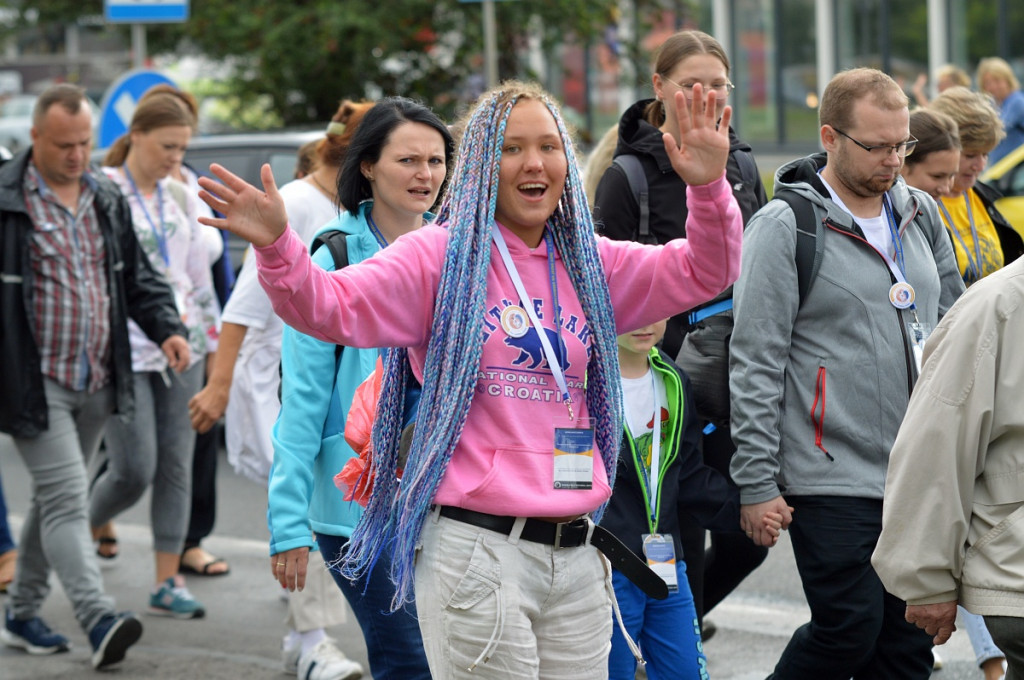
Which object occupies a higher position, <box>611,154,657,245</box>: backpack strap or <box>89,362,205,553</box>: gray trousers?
<box>611,154,657,245</box>: backpack strap

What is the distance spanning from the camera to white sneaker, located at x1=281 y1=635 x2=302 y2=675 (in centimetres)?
564

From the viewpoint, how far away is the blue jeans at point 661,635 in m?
4.23

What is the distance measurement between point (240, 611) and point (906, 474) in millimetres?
4068

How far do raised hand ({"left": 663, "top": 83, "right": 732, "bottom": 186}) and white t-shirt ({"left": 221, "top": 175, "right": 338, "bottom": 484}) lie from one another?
2.66 m

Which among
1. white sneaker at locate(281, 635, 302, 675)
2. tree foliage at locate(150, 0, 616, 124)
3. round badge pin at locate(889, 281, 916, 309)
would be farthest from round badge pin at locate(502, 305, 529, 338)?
tree foliage at locate(150, 0, 616, 124)

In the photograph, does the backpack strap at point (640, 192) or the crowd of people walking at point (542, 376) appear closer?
the crowd of people walking at point (542, 376)

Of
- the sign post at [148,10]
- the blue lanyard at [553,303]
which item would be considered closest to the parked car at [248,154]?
the sign post at [148,10]

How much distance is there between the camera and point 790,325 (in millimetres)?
4270

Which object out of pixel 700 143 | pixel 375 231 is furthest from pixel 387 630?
pixel 700 143

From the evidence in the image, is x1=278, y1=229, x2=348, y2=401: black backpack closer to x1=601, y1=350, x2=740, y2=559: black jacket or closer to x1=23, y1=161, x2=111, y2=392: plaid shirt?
x1=601, y1=350, x2=740, y2=559: black jacket

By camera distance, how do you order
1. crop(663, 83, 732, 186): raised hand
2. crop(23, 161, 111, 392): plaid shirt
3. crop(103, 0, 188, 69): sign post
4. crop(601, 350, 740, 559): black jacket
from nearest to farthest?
crop(663, 83, 732, 186): raised hand → crop(601, 350, 740, 559): black jacket → crop(23, 161, 111, 392): plaid shirt → crop(103, 0, 188, 69): sign post

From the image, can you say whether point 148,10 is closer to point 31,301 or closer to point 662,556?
point 31,301

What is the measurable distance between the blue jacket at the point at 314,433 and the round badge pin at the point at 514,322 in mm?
999

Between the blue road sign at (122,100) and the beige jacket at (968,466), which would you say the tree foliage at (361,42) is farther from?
the beige jacket at (968,466)
